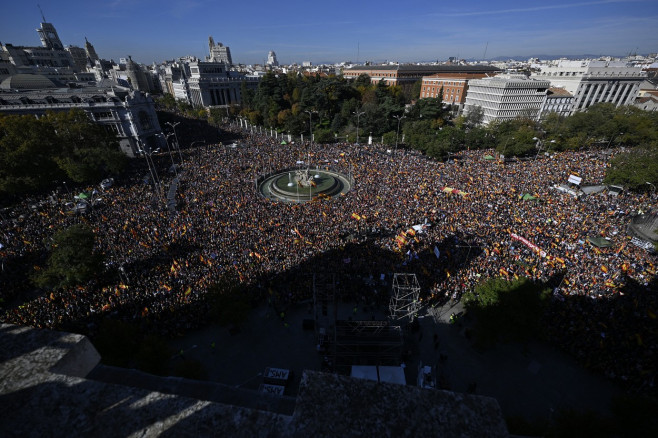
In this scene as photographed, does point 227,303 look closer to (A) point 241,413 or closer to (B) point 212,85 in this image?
(A) point 241,413

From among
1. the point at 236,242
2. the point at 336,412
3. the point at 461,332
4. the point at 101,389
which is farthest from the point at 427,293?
the point at 101,389

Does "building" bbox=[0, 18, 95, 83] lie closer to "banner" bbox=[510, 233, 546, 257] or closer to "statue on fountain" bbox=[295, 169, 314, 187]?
"statue on fountain" bbox=[295, 169, 314, 187]

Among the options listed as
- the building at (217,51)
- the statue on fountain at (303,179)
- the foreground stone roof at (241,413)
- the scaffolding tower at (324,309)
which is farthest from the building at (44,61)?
the foreground stone roof at (241,413)

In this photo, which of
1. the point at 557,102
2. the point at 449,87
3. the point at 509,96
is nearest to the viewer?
the point at 509,96

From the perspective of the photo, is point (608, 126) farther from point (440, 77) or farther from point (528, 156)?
point (440, 77)

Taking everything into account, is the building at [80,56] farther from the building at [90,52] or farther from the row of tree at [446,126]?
the row of tree at [446,126]

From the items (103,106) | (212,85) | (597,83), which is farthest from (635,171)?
(212,85)
